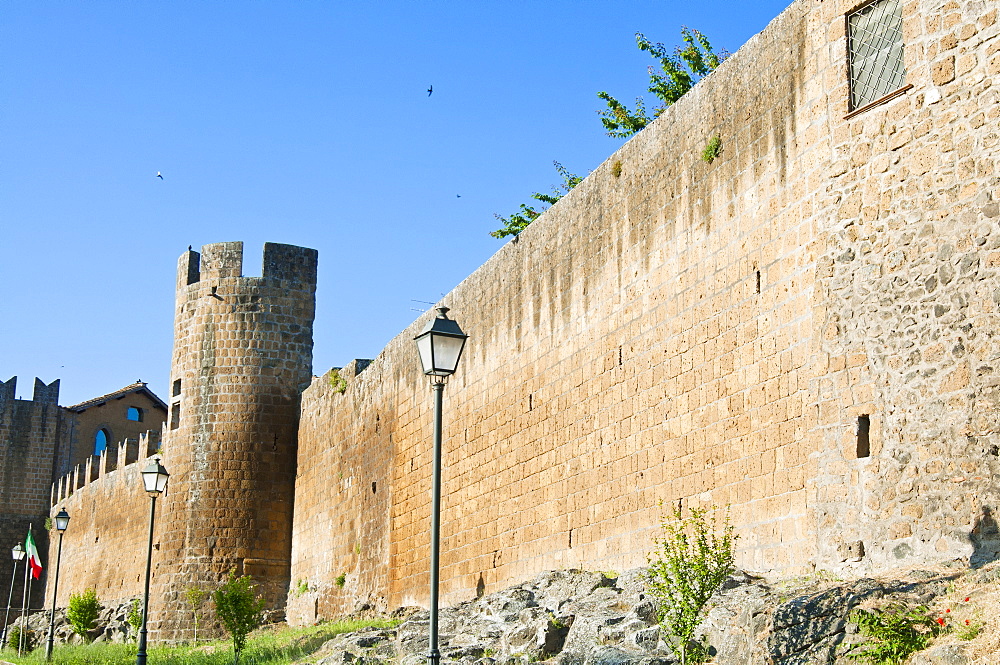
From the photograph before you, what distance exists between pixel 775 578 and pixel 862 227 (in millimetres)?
2816

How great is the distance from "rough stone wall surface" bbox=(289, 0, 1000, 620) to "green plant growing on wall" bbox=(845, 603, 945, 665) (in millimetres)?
918

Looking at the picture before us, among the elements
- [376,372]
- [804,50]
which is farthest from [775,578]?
[376,372]

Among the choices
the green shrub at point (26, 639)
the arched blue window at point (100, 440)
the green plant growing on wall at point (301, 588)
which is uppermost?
the arched blue window at point (100, 440)

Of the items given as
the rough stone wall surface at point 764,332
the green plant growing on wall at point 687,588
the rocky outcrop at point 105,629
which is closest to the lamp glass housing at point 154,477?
the rough stone wall surface at point 764,332

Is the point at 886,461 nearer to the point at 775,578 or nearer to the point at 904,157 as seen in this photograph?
the point at 775,578

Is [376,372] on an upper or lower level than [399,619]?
upper

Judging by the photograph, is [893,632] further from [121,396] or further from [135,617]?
[121,396]

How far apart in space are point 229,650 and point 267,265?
27.9ft

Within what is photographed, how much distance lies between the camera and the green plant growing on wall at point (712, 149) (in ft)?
38.3

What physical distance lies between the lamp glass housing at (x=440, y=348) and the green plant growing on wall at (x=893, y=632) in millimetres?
3130

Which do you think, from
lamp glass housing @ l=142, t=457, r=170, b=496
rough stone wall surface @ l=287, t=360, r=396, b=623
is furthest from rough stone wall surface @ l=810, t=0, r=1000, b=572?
rough stone wall surface @ l=287, t=360, r=396, b=623

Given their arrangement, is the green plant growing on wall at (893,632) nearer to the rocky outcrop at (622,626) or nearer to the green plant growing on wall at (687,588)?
the rocky outcrop at (622,626)

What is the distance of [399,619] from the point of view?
17.3 meters

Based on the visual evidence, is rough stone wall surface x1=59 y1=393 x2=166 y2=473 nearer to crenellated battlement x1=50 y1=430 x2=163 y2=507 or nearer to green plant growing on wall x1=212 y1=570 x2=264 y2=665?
crenellated battlement x1=50 y1=430 x2=163 y2=507
